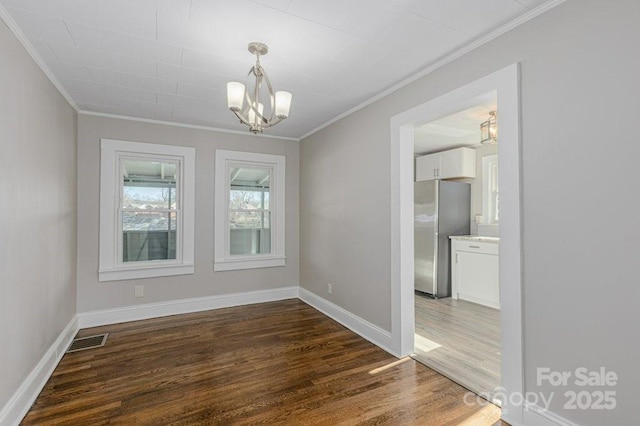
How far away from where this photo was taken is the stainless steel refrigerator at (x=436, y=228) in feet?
15.9

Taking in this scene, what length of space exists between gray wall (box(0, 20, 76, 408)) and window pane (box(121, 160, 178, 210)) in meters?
0.78

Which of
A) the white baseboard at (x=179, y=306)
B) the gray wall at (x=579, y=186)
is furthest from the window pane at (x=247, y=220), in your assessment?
the gray wall at (x=579, y=186)

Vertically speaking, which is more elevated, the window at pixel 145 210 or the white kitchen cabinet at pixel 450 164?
the white kitchen cabinet at pixel 450 164

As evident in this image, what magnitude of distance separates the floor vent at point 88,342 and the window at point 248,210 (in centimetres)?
145

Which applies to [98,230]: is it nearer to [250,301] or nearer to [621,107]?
[250,301]

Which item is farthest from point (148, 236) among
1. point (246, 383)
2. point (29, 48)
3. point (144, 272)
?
point (246, 383)

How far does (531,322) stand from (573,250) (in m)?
0.50

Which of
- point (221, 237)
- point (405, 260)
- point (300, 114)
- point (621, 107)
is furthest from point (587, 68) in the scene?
point (221, 237)

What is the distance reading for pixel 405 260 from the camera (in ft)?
9.65

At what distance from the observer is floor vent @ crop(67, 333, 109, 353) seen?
3092 mm

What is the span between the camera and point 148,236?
4.10 meters

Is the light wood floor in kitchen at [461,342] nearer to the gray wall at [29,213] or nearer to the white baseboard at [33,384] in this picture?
the white baseboard at [33,384]

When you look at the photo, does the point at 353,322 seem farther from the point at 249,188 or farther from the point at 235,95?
the point at 235,95

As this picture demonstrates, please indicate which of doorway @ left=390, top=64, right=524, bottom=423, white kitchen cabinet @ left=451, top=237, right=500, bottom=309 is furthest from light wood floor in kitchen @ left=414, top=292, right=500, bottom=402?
doorway @ left=390, top=64, right=524, bottom=423
